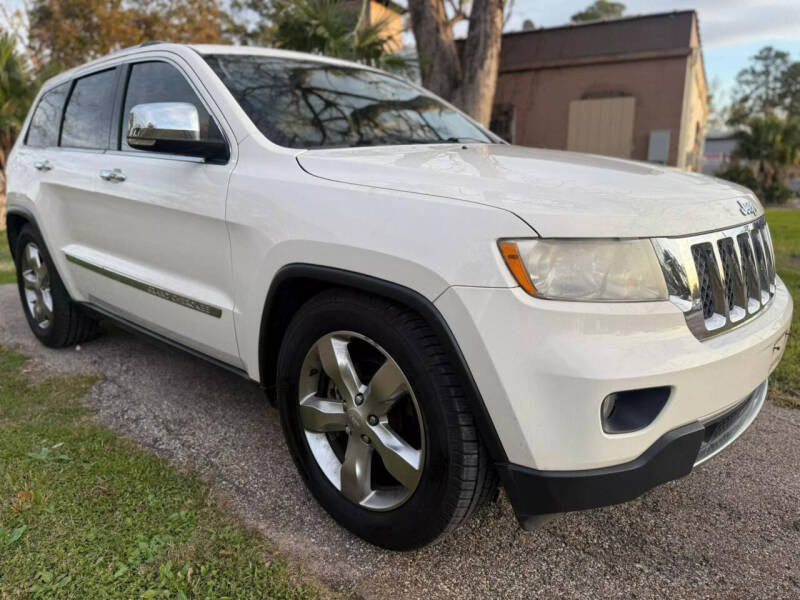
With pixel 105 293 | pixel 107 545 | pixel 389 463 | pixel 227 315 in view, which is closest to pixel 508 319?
pixel 389 463

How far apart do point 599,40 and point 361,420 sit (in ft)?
38.8

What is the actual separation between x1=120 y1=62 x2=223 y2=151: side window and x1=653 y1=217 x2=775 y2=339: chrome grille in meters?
1.77

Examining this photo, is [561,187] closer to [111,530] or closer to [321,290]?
[321,290]

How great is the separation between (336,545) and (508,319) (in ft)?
3.61

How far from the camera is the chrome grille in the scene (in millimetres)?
→ 1725

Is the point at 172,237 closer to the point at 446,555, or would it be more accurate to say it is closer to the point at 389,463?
the point at 389,463

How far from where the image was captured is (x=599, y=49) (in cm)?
1191

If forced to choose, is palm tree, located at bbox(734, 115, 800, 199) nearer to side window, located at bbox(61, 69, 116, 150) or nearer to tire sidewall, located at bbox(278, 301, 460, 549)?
side window, located at bbox(61, 69, 116, 150)

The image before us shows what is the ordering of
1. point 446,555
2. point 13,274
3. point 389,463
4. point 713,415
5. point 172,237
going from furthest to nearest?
point 13,274
point 172,237
point 446,555
point 389,463
point 713,415

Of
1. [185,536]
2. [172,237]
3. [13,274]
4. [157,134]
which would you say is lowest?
[13,274]

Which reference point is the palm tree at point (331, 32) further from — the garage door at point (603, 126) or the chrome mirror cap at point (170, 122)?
the chrome mirror cap at point (170, 122)

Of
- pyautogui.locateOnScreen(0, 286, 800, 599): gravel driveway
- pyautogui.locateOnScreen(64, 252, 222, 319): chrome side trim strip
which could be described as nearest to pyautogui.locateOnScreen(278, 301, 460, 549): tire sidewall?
pyautogui.locateOnScreen(0, 286, 800, 599): gravel driveway

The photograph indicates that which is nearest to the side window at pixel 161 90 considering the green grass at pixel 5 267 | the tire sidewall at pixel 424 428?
the tire sidewall at pixel 424 428

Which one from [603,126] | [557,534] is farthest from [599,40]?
[557,534]
